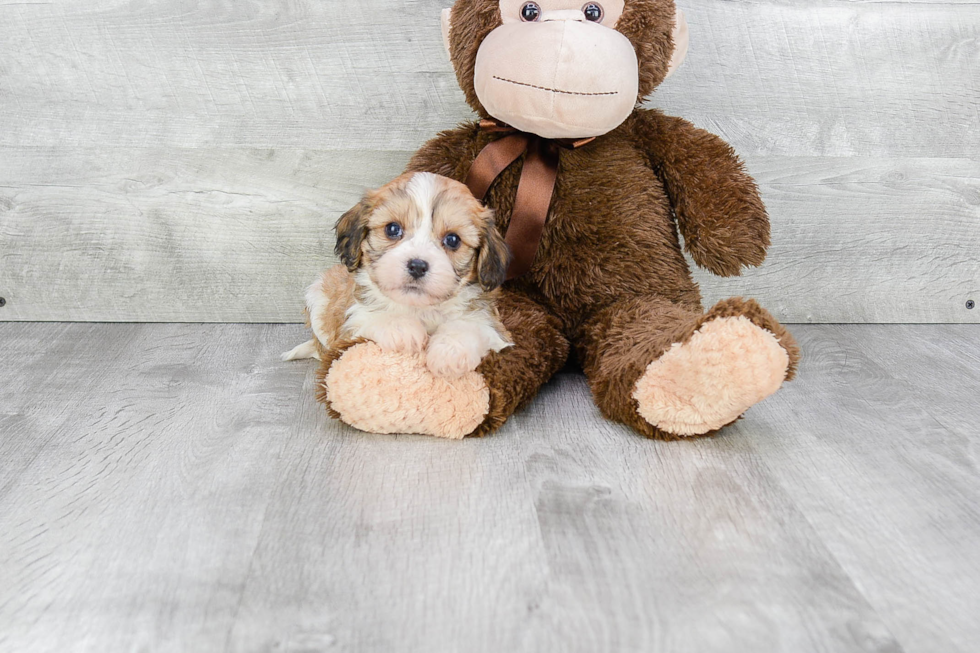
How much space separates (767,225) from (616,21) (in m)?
0.48

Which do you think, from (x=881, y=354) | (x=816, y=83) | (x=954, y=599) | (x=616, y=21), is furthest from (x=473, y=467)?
(x=816, y=83)

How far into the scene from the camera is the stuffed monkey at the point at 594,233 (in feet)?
4.79

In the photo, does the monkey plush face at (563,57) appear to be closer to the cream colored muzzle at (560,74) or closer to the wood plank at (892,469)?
the cream colored muzzle at (560,74)

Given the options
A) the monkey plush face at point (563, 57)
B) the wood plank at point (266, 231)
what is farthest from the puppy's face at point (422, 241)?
the wood plank at point (266, 231)

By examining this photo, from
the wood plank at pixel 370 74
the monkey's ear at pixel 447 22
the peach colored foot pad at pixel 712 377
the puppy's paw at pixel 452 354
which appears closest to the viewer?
the peach colored foot pad at pixel 712 377

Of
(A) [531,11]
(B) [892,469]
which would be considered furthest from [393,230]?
(B) [892,469]

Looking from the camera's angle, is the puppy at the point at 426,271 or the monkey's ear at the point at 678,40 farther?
the monkey's ear at the point at 678,40

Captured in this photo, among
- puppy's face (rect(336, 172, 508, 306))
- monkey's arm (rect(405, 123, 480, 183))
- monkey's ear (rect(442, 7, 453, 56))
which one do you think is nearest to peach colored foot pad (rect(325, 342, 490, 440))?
puppy's face (rect(336, 172, 508, 306))

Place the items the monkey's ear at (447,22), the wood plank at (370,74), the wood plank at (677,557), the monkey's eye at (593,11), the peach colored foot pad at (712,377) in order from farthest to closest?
the wood plank at (370,74) < the monkey's ear at (447,22) < the monkey's eye at (593,11) < the peach colored foot pad at (712,377) < the wood plank at (677,557)

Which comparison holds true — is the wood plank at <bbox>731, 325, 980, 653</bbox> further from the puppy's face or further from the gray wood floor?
the puppy's face

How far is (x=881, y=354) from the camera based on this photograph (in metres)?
2.04

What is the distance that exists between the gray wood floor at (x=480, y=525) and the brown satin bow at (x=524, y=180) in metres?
0.30

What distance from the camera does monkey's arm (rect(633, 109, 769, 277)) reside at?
5.48 feet

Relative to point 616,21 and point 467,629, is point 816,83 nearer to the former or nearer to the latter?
point 616,21
